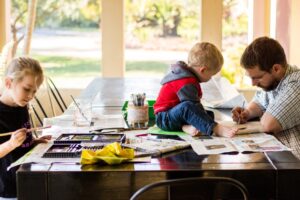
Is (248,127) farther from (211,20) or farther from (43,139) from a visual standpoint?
(211,20)

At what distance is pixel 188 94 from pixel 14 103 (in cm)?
73

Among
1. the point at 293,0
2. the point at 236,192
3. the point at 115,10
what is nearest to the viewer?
the point at 236,192

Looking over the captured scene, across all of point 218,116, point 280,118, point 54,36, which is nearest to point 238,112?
point 218,116

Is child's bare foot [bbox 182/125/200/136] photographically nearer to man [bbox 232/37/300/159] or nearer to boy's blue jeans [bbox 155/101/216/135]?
boy's blue jeans [bbox 155/101/216/135]

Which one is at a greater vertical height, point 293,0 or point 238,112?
point 293,0

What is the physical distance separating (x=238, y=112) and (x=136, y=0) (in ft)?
11.1

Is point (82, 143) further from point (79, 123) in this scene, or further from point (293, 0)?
point (293, 0)

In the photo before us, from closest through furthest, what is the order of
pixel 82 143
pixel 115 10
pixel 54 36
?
pixel 82 143, pixel 115 10, pixel 54 36

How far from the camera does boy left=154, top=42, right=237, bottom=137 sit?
2182 mm

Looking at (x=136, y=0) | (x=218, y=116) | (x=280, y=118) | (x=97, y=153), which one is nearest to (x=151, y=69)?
(x=136, y=0)

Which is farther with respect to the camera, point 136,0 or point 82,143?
point 136,0

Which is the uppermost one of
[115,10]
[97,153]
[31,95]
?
[115,10]

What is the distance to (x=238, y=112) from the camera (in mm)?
2537

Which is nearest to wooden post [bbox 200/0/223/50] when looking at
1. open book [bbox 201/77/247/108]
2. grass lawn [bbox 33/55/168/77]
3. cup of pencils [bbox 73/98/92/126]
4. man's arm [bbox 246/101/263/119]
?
grass lawn [bbox 33/55/168/77]
